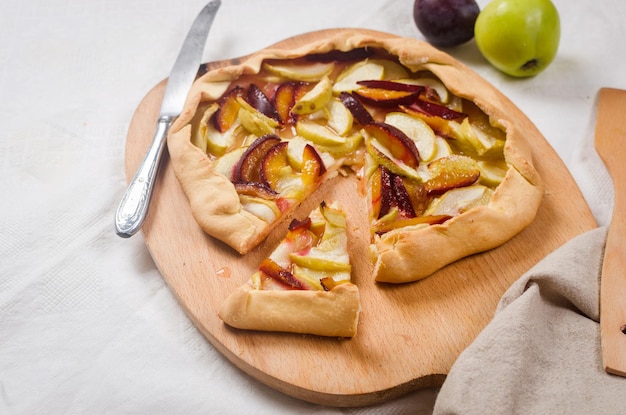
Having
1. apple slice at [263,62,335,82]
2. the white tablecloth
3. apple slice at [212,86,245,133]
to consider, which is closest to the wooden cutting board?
the white tablecloth

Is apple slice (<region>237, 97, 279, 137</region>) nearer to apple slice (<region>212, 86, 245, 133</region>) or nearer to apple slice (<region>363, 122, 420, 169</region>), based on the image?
apple slice (<region>212, 86, 245, 133</region>)

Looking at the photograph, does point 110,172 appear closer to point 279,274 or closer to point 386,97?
point 279,274

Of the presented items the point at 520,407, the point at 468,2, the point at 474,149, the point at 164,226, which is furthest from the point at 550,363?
the point at 468,2

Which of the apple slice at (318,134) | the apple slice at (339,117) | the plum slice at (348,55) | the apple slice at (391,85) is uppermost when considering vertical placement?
the plum slice at (348,55)

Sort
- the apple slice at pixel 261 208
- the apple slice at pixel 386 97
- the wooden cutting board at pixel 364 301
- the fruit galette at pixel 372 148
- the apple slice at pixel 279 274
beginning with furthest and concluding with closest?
1. the apple slice at pixel 386 97
2. the apple slice at pixel 261 208
3. the fruit galette at pixel 372 148
4. the apple slice at pixel 279 274
5. the wooden cutting board at pixel 364 301

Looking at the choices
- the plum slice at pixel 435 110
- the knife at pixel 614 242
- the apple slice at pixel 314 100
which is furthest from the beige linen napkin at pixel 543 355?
the apple slice at pixel 314 100

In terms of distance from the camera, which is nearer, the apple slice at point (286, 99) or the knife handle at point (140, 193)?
the knife handle at point (140, 193)

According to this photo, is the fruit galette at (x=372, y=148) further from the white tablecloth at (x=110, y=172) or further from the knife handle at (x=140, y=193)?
the white tablecloth at (x=110, y=172)
